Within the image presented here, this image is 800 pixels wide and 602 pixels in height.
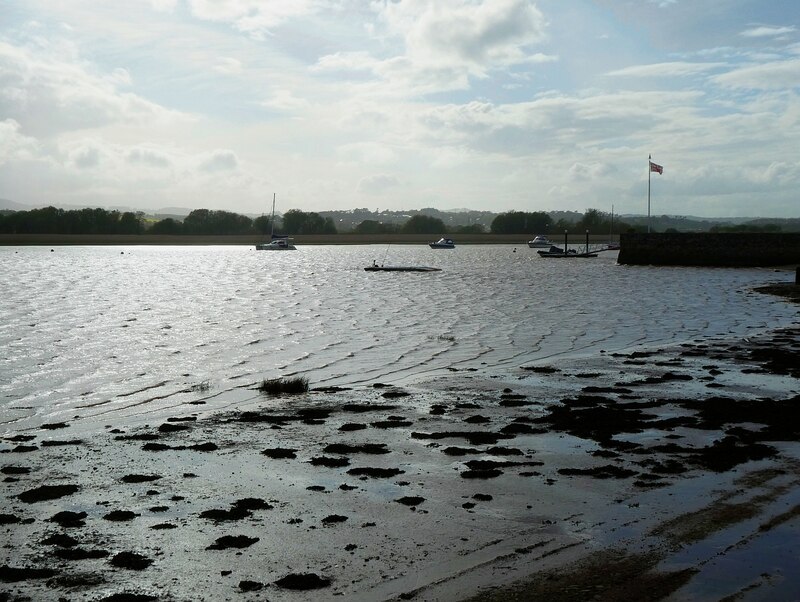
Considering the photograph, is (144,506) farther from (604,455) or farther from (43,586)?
(604,455)

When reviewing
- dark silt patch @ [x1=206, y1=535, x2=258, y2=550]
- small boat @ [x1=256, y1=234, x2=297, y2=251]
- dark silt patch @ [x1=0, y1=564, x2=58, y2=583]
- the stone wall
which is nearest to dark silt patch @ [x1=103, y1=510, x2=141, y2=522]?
dark silt patch @ [x1=206, y1=535, x2=258, y2=550]

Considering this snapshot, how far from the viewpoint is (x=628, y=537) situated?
681 cm

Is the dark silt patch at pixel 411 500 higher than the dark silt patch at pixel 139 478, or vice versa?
the dark silt patch at pixel 411 500

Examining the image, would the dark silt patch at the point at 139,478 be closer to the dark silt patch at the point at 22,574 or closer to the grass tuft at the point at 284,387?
the dark silt patch at the point at 22,574

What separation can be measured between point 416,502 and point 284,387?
674cm

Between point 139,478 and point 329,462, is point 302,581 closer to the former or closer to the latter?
point 139,478

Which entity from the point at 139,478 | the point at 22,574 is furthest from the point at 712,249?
the point at 22,574

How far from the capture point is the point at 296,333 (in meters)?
24.8

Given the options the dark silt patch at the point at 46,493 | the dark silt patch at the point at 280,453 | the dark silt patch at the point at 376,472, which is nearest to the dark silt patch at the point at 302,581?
the dark silt patch at the point at 376,472

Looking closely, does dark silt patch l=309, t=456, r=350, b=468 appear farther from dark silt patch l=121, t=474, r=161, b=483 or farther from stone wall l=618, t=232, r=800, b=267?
stone wall l=618, t=232, r=800, b=267

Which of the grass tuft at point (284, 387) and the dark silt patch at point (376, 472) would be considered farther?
the grass tuft at point (284, 387)

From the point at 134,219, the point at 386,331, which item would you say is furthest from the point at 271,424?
the point at 134,219

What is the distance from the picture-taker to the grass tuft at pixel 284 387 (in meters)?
14.2

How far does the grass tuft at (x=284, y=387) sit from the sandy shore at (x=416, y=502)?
738 mm
